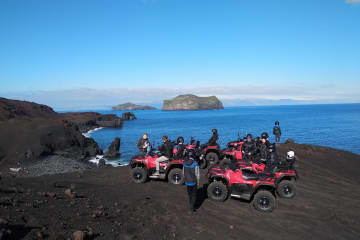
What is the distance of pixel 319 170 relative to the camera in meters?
14.4

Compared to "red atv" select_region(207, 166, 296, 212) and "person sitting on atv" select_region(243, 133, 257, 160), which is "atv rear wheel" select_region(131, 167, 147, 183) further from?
"person sitting on atv" select_region(243, 133, 257, 160)

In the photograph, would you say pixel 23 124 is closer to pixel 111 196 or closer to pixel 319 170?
pixel 111 196

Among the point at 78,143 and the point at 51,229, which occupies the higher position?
the point at 51,229

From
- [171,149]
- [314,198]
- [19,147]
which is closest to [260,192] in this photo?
[314,198]

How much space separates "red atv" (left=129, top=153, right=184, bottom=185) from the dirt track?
0.40m

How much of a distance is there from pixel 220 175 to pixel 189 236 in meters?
2.97

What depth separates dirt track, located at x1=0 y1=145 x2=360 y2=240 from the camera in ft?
19.1

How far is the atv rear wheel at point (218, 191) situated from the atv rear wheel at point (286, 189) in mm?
2495

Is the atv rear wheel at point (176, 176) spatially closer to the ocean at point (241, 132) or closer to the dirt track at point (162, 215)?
the dirt track at point (162, 215)

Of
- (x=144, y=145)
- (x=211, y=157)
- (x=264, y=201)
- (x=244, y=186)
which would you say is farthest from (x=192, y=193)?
(x=211, y=157)

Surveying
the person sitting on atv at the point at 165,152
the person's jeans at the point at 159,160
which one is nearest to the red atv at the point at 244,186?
the person sitting on atv at the point at 165,152

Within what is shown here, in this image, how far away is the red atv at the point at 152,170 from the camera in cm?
1077

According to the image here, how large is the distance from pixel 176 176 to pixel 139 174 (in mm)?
1766

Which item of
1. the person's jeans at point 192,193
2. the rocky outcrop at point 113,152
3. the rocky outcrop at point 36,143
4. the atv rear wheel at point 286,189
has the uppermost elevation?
the person's jeans at point 192,193
